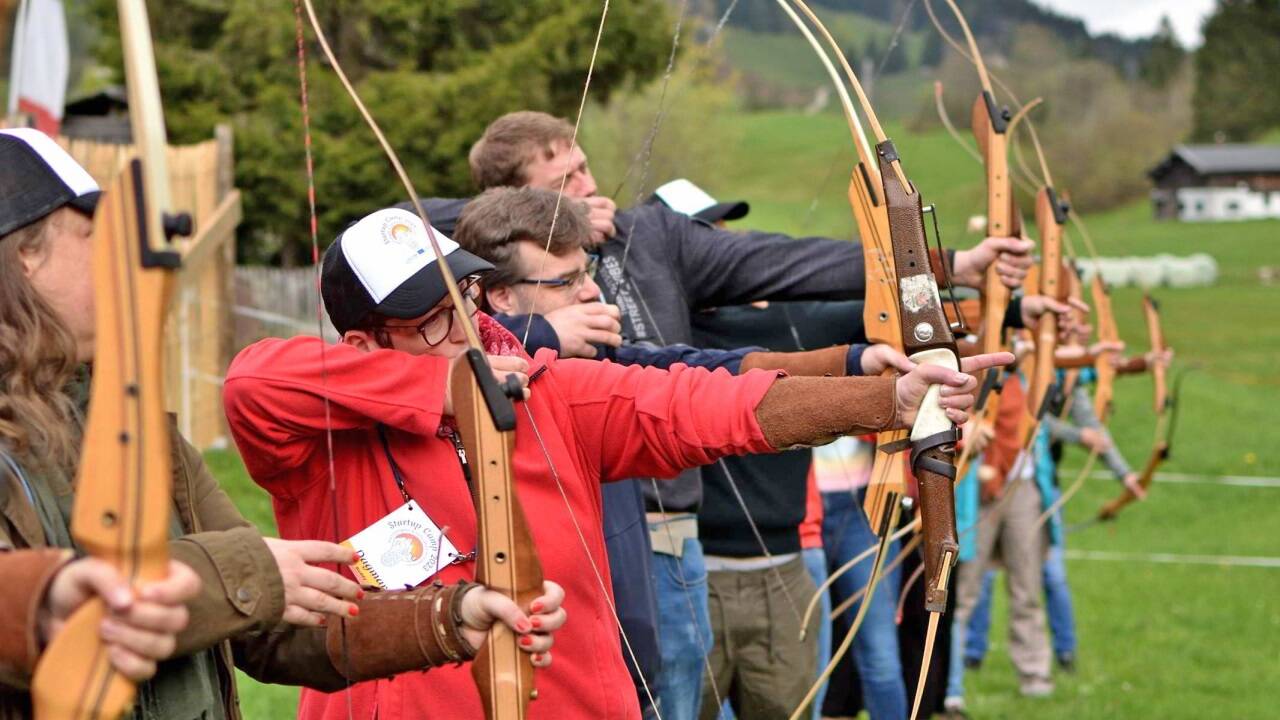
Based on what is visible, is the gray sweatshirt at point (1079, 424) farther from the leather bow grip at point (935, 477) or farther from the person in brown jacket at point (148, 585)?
the person in brown jacket at point (148, 585)

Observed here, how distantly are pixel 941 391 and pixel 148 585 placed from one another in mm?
1291

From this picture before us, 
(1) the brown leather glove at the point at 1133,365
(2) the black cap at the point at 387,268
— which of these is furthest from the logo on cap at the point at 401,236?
(1) the brown leather glove at the point at 1133,365

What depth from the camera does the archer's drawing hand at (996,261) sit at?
340 centimetres

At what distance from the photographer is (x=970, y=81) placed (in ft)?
16.3

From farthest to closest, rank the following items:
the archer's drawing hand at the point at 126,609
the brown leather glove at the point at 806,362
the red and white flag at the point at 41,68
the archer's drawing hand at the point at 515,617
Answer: the red and white flag at the point at 41,68, the brown leather glove at the point at 806,362, the archer's drawing hand at the point at 515,617, the archer's drawing hand at the point at 126,609

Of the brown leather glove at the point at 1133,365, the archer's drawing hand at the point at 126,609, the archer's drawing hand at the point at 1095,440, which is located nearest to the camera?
the archer's drawing hand at the point at 126,609

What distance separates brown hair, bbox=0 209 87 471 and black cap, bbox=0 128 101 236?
2 cm

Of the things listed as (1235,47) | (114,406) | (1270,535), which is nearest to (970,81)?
(114,406)

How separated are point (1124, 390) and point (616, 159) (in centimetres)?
1348

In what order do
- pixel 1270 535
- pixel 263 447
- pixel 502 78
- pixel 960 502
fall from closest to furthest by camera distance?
pixel 263 447, pixel 960 502, pixel 1270 535, pixel 502 78

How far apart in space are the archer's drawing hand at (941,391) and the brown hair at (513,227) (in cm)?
85

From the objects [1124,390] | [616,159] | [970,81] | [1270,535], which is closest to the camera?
[970,81]

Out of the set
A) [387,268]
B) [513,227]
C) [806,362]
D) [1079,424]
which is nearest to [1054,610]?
[1079,424]

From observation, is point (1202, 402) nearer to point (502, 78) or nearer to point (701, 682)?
point (502, 78)
